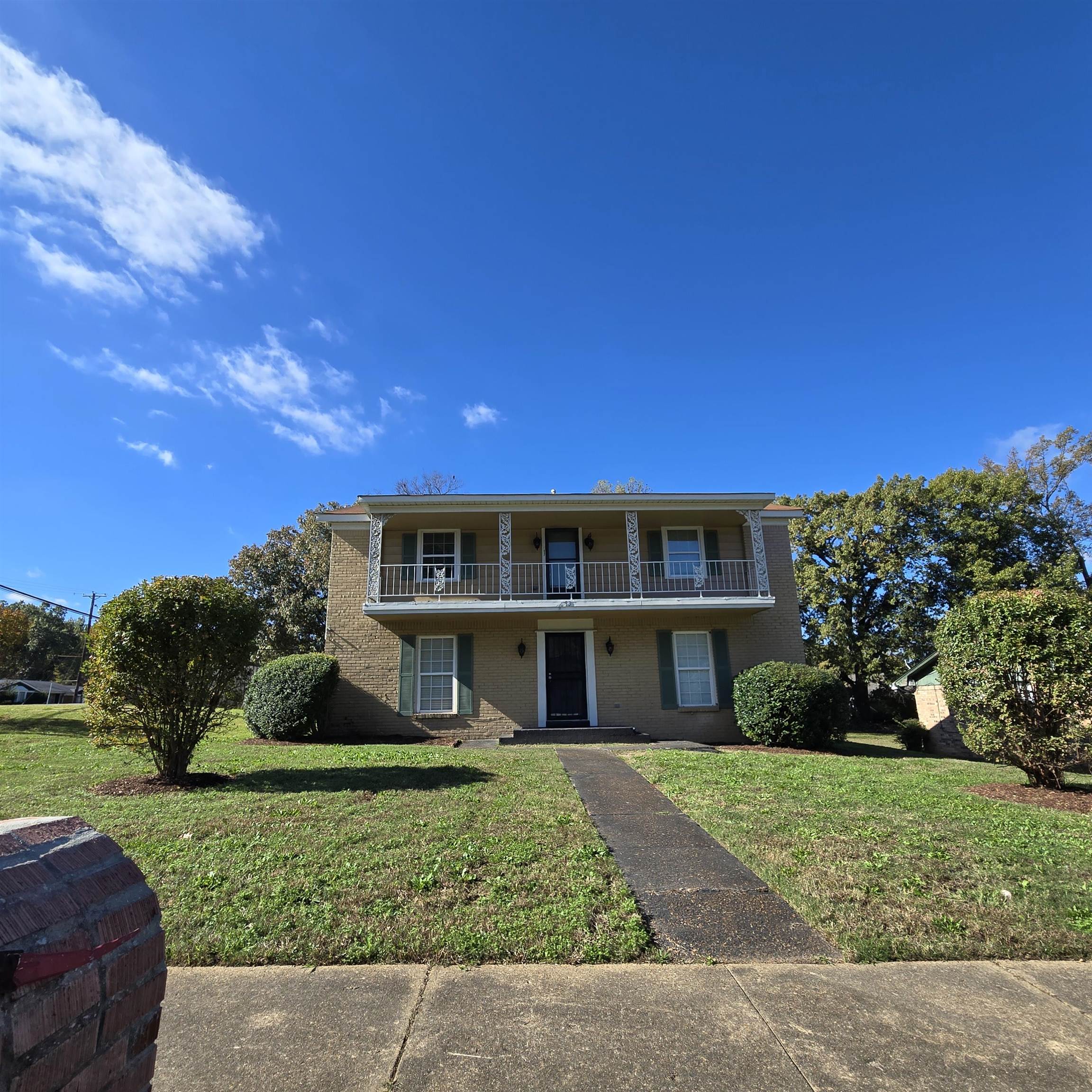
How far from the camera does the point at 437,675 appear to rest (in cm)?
1432

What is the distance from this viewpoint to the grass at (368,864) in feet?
10.2

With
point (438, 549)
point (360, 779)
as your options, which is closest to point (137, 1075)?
point (360, 779)

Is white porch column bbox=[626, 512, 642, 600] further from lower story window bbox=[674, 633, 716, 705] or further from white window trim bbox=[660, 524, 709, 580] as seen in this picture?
lower story window bbox=[674, 633, 716, 705]

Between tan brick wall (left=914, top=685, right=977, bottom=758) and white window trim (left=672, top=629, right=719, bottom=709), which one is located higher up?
white window trim (left=672, top=629, right=719, bottom=709)

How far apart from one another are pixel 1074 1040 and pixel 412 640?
13.1 metres

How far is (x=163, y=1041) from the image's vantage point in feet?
7.75

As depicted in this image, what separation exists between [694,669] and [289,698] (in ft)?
29.0

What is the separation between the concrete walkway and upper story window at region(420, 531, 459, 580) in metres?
9.72

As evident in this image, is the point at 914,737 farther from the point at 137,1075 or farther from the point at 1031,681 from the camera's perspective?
the point at 137,1075

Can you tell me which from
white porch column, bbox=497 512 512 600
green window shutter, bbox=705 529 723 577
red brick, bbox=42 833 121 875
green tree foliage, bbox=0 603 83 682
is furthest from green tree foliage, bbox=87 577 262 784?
green tree foliage, bbox=0 603 83 682

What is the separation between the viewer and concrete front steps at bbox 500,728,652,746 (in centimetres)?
1278

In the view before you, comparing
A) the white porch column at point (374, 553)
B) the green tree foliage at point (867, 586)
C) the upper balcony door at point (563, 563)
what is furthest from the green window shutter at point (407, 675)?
the green tree foliage at point (867, 586)

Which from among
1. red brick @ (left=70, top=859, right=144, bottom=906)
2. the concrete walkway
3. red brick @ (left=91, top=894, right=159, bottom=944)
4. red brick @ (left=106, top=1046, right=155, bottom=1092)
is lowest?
the concrete walkway

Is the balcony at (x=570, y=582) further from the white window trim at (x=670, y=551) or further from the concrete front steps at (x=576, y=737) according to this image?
the concrete front steps at (x=576, y=737)
